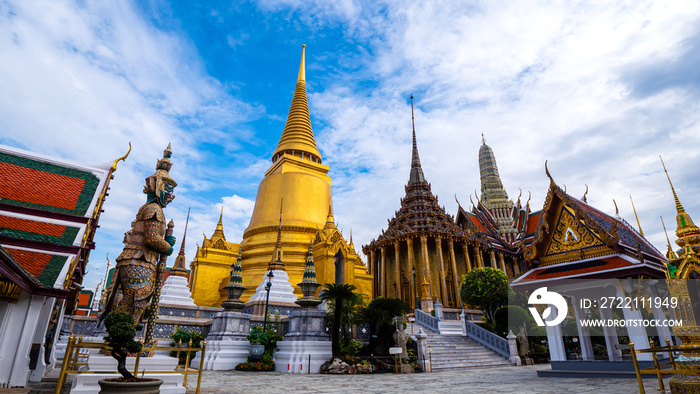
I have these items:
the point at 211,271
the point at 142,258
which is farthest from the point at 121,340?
the point at 211,271

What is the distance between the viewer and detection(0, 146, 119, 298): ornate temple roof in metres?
5.88

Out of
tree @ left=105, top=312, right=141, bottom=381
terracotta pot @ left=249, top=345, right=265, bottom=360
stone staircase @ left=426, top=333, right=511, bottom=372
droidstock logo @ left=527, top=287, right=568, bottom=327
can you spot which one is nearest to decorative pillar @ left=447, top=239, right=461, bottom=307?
stone staircase @ left=426, top=333, right=511, bottom=372

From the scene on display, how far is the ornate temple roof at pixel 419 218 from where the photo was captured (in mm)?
30047

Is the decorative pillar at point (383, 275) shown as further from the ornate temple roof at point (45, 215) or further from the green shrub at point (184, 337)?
the ornate temple roof at point (45, 215)

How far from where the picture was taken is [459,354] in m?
14.6

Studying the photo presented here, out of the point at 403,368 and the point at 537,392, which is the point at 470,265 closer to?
the point at 403,368

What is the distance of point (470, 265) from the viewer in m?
30.9

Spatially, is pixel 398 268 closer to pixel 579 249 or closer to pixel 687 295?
pixel 579 249

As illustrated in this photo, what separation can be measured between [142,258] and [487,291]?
20.0 m

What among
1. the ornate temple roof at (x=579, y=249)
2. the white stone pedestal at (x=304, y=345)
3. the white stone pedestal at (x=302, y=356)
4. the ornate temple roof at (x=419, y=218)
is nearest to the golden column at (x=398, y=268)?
the ornate temple roof at (x=419, y=218)

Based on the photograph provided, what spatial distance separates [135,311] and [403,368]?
882 centimetres

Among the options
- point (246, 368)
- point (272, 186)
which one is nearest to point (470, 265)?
point (272, 186)

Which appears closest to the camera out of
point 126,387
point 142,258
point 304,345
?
point 126,387

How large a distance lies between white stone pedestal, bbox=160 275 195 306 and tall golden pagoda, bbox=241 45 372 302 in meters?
3.33
